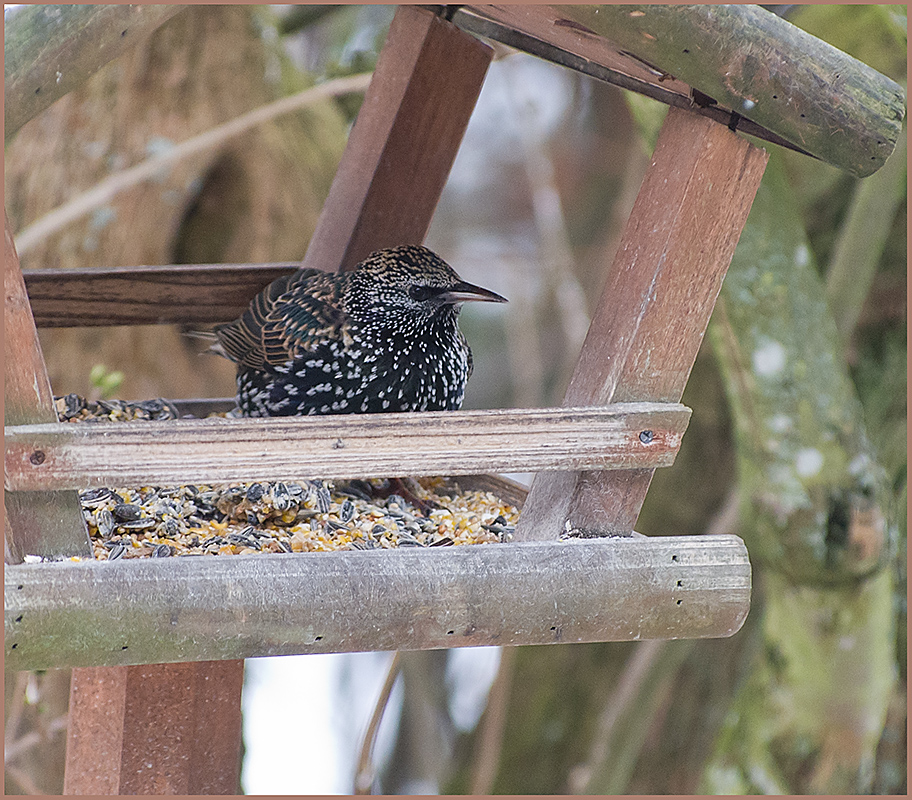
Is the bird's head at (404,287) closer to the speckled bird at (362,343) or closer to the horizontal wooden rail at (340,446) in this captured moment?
the speckled bird at (362,343)

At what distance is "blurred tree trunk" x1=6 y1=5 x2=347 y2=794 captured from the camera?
3.85 metres

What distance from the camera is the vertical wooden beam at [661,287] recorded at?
1.80 meters

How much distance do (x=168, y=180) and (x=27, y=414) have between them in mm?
2652

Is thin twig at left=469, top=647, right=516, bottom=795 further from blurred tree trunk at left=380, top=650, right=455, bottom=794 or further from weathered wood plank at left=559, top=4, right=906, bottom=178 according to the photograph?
weathered wood plank at left=559, top=4, right=906, bottom=178

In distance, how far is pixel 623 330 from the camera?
73.2 inches

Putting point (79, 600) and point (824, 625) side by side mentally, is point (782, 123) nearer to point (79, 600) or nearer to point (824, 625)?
point (79, 600)

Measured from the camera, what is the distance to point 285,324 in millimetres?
2447

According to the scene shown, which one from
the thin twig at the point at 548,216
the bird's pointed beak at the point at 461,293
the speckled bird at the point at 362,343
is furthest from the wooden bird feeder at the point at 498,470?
the thin twig at the point at 548,216

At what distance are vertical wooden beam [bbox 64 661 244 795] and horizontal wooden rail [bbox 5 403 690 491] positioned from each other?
504 millimetres

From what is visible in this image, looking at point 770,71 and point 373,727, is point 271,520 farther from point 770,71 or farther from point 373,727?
point 373,727

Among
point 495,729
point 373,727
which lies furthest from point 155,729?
point 495,729

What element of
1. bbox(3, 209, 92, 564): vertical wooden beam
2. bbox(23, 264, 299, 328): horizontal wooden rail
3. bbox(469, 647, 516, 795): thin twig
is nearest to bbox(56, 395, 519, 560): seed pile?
bbox(3, 209, 92, 564): vertical wooden beam

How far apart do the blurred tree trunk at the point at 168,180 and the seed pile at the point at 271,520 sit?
1.86 m

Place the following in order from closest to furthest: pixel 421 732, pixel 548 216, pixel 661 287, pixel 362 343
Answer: pixel 661 287 → pixel 362 343 → pixel 548 216 → pixel 421 732
